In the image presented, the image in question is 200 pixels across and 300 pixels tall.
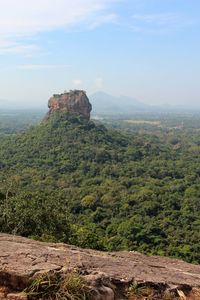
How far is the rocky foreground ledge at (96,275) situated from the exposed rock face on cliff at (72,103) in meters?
70.1

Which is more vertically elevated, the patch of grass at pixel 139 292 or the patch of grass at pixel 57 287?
the patch of grass at pixel 57 287

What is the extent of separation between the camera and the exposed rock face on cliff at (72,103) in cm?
7700

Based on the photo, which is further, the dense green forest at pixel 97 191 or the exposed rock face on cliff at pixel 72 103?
the exposed rock face on cliff at pixel 72 103

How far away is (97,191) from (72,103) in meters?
32.9

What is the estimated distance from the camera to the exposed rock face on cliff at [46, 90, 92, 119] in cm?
7700

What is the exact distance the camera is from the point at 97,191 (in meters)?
47.8

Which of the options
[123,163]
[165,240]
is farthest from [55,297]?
[123,163]

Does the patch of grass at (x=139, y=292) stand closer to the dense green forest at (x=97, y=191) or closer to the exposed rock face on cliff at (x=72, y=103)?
the dense green forest at (x=97, y=191)

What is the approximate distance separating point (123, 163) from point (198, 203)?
2168cm

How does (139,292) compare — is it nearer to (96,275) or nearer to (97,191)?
(96,275)

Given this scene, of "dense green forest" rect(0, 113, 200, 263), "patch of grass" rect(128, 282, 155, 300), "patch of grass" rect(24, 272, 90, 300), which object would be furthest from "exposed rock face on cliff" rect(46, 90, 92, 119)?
"patch of grass" rect(24, 272, 90, 300)

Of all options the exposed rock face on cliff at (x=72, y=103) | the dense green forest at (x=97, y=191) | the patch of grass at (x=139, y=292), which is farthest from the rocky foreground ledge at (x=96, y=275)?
the exposed rock face on cliff at (x=72, y=103)

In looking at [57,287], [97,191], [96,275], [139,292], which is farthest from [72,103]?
[57,287]

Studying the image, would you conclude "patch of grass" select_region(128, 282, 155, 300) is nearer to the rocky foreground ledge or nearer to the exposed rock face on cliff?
the rocky foreground ledge
